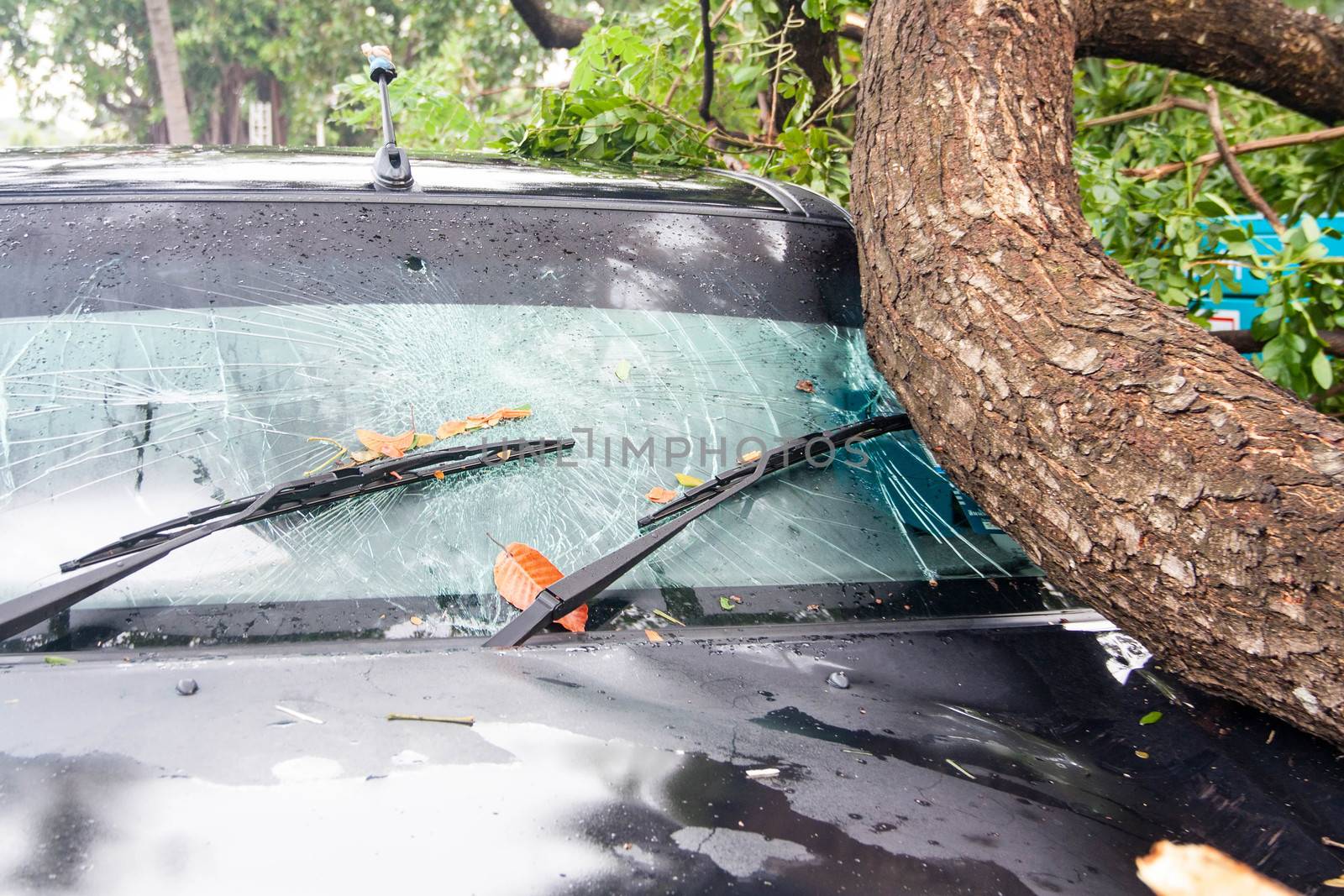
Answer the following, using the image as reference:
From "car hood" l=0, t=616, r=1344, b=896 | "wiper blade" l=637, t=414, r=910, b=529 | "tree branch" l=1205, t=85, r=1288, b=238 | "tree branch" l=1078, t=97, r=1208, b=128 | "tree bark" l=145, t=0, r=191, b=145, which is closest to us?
"car hood" l=0, t=616, r=1344, b=896

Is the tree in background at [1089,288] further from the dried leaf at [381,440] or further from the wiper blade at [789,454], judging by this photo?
the dried leaf at [381,440]

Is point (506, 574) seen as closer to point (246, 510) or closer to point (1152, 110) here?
point (246, 510)

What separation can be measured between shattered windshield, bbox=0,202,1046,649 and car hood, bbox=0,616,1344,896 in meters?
0.16

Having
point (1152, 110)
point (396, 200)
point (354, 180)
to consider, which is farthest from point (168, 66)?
point (396, 200)

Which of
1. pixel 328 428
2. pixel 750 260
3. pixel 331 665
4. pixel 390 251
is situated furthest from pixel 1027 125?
pixel 331 665

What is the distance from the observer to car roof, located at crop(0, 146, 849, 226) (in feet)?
6.70

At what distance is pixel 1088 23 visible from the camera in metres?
2.66

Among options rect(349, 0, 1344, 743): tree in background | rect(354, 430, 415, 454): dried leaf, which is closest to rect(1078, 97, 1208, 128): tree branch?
rect(349, 0, 1344, 743): tree in background

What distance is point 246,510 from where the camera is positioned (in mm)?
1633

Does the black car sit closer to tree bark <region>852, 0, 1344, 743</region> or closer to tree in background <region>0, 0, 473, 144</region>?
tree bark <region>852, 0, 1344, 743</region>

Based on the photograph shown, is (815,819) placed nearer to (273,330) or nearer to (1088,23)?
(273,330)

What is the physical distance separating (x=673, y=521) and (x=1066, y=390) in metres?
0.67

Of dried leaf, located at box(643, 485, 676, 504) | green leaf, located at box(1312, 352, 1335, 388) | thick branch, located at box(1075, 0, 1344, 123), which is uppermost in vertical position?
thick branch, located at box(1075, 0, 1344, 123)

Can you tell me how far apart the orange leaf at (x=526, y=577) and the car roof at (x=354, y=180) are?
781mm
